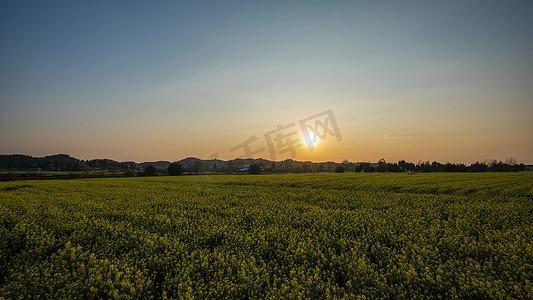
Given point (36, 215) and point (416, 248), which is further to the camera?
point (36, 215)

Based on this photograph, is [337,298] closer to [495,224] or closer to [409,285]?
[409,285]

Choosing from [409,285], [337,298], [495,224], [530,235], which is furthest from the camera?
[495,224]

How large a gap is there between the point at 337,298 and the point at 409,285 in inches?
66.2

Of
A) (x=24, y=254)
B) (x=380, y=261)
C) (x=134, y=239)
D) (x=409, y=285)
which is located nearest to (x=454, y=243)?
(x=380, y=261)

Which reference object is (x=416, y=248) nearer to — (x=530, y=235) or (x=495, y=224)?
(x=530, y=235)

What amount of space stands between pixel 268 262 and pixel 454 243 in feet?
18.1

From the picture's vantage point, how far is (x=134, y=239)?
8453mm

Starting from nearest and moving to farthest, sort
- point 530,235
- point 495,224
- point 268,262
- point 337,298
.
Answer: point 337,298 < point 268,262 < point 530,235 < point 495,224

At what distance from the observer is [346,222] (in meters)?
10.2

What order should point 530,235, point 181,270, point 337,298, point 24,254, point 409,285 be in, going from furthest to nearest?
point 530,235 → point 24,254 → point 181,270 → point 409,285 → point 337,298

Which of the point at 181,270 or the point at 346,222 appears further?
the point at 346,222

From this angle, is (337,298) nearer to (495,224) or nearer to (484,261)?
(484,261)

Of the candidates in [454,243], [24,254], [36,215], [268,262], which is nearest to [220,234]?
[268,262]

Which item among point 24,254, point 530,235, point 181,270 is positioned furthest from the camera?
point 530,235
